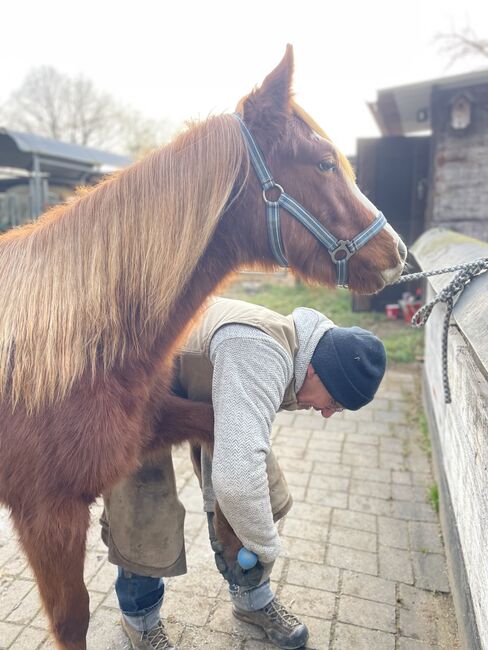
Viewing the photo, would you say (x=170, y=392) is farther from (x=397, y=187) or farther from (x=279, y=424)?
(x=397, y=187)

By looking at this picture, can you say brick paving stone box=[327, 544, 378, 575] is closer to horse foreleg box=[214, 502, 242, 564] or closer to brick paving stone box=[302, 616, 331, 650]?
brick paving stone box=[302, 616, 331, 650]

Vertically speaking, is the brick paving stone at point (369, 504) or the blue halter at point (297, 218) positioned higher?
the blue halter at point (297, 218)

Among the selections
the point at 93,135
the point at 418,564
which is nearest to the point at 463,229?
the point at 418,564

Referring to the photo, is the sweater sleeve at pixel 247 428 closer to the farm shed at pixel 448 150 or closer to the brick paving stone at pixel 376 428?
the brick paving stone at pixel 376 428

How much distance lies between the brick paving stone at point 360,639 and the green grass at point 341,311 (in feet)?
9.56

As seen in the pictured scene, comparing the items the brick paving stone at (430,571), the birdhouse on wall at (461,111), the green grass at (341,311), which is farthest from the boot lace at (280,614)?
the birdhouse on wall at (461,111)

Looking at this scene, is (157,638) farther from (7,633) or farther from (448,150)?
(448,150)

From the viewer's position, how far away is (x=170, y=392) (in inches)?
76.8

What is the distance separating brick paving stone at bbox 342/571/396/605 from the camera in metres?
2.57

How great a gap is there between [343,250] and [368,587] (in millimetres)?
1894

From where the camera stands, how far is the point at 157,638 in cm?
222

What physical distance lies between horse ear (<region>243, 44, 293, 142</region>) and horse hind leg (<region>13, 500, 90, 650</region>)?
1.36 metres

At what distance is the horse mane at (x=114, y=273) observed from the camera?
5.09ft

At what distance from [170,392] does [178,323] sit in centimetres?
38
